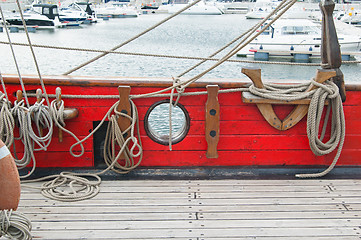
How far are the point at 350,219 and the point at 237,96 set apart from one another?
3.73ft

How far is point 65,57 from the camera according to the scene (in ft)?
70.8

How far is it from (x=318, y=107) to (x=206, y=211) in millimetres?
1132

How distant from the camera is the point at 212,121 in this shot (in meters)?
3.06

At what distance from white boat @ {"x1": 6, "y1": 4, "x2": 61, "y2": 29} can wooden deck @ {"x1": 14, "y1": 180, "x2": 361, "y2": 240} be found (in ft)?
112

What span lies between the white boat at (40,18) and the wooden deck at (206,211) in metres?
34.2

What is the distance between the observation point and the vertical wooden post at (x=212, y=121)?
9.84 feet

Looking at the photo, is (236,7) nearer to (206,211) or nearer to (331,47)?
(331,47)

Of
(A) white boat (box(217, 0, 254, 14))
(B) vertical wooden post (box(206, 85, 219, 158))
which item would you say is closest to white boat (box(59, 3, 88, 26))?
(A) white boat (box(217, 0, 254, 14))

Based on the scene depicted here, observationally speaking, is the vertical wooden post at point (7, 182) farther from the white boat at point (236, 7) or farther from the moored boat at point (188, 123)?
the white boat at point (236, 7)

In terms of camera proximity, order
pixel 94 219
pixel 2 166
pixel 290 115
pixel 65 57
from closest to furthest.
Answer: pixel 2 166 → pixel 94 219 → pixel 290 115 → pixel 65 57

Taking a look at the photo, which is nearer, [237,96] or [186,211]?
[186,211]

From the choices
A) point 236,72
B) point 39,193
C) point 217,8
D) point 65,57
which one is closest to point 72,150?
point 39,193

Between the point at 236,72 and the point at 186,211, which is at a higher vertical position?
the point at 186,211

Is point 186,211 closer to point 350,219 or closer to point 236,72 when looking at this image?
point 350,219
